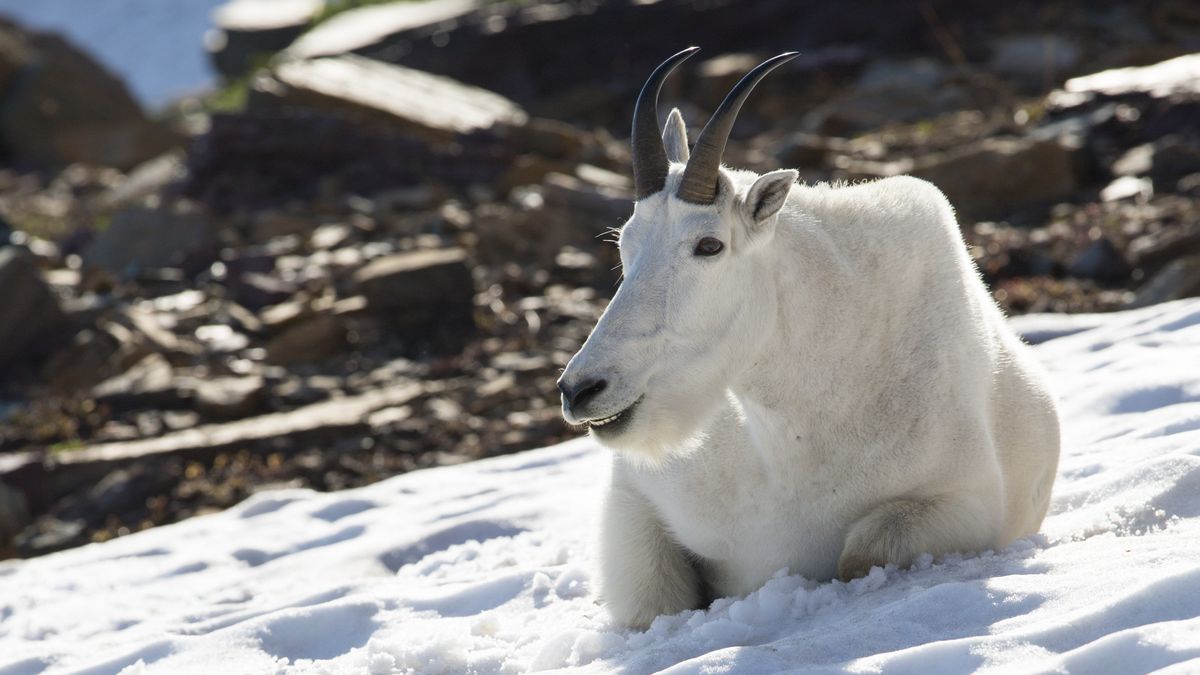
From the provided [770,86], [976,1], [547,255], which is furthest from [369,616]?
[976,1]

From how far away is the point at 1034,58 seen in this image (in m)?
17.3

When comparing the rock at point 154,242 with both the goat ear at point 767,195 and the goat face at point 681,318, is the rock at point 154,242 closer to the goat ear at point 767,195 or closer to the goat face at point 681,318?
the goat face at point 681,318

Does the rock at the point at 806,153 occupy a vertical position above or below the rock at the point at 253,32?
above

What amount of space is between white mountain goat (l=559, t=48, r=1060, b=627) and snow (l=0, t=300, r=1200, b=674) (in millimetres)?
168

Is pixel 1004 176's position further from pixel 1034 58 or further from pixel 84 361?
pixel 84 361

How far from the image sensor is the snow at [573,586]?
341 cm

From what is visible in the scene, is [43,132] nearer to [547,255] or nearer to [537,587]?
[547,255]

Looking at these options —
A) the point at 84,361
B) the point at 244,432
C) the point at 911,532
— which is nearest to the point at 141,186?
the point at 84,361

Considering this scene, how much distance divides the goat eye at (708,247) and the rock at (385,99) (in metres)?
11.3

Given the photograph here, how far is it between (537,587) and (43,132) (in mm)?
20343

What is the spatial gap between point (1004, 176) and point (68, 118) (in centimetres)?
1720

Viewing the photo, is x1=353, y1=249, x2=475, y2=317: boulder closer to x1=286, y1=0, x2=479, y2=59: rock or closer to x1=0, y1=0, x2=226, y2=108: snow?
x1=286, y1=0, x2=479, y2=59: rock

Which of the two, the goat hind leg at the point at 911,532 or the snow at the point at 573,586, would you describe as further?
the goat hind leg at the point at 911,532

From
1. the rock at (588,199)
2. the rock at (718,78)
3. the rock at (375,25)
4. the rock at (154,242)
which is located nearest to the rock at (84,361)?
the rock at (154,242)
